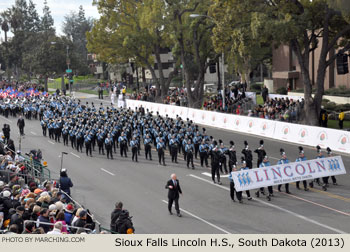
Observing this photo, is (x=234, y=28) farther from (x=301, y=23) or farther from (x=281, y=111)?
(x=281, y=111)

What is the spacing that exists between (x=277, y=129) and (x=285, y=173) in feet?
33.6

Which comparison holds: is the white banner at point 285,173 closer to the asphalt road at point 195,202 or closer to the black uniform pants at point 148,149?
the asphalt road at point 195,202

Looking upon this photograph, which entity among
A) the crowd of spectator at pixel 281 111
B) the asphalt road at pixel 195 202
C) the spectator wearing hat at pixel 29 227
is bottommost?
the asphalt road at pixel 195 202

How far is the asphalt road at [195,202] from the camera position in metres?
14.4

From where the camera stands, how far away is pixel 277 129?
2736cm

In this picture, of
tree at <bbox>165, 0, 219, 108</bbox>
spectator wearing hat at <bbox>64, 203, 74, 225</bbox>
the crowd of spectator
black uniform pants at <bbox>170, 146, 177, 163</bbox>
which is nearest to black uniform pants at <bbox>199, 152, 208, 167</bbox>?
black uniform pants at <bbox>170, 146, 177, 163</bbox>

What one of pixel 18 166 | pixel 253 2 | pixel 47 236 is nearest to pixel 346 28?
pixel 253 2

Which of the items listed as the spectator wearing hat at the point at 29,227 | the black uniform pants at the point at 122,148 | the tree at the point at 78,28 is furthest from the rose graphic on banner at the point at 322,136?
the tree at the point at 78,28

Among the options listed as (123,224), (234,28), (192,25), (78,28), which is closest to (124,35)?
(192,25)

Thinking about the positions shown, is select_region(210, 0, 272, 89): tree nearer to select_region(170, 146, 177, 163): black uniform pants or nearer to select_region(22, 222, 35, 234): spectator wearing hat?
select_region(170, 146, 177, 163): black uniform pants

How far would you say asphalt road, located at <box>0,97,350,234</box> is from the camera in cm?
1441

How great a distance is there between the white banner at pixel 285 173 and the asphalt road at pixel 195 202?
1.95 feet

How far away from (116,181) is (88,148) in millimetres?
6001

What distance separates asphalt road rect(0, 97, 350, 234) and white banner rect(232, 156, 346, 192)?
0.59 meters
